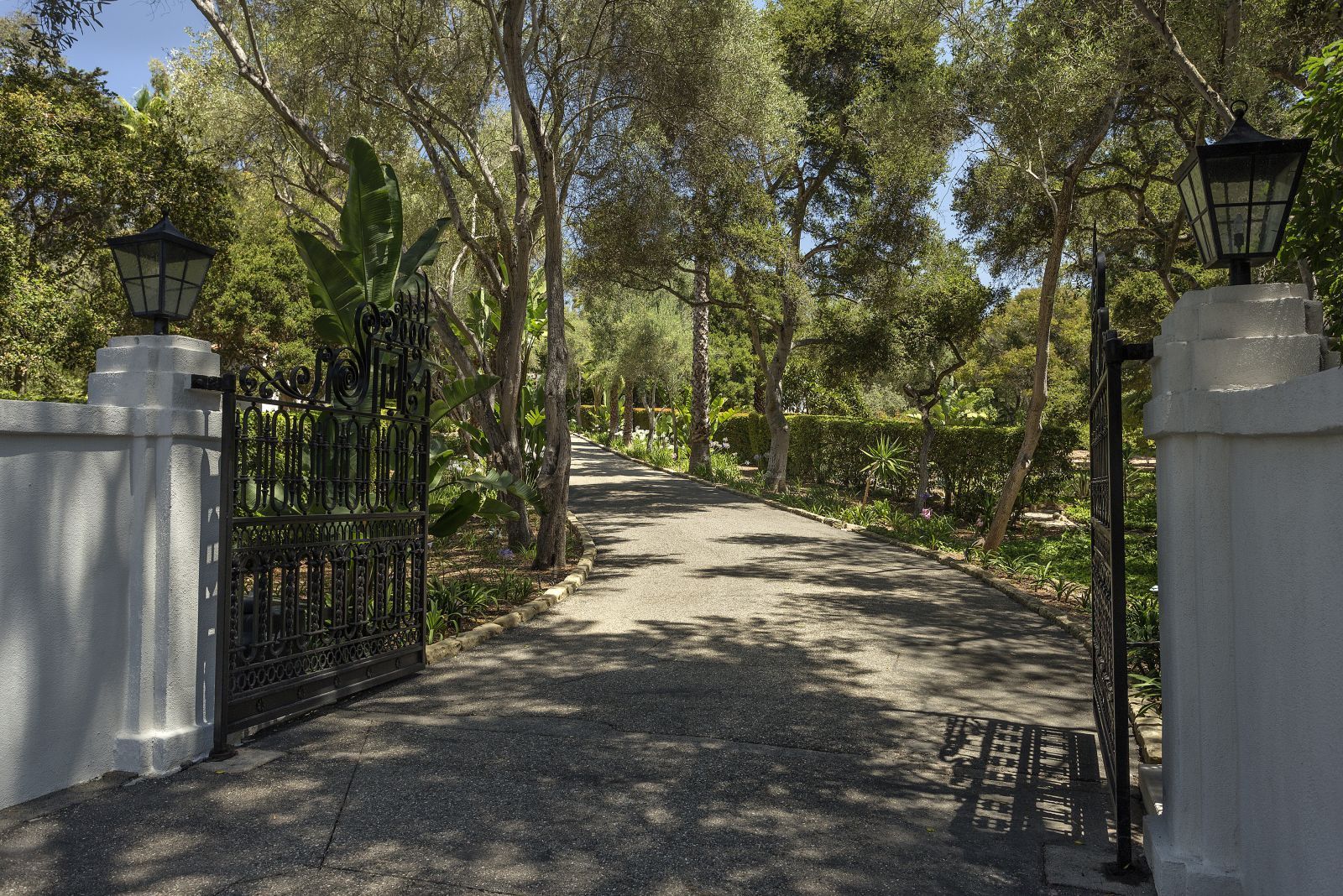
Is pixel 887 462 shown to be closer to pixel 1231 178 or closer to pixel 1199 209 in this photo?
pixel 1199 209

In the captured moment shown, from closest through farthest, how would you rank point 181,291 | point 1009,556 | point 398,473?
point 181,291
point 398,473
point 1009,556

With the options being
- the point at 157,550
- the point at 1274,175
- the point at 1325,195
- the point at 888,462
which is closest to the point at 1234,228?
the point at 1274,175

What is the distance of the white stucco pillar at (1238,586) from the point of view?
3002 millimetres

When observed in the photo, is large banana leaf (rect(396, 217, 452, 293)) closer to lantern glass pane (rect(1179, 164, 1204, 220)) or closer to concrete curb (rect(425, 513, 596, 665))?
concrete curb (rect(425, 513, 596, 665))

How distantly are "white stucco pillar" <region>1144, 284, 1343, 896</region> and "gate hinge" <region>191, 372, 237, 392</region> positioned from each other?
4740mm

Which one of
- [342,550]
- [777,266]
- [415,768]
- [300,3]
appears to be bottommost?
[415,768]

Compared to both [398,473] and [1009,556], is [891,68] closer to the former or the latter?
[1009,556]

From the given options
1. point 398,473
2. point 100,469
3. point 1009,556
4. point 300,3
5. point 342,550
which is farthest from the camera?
point 1009,556

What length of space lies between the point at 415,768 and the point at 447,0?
11585 mm

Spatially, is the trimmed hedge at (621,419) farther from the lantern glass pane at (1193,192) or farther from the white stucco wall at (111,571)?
the lantern glass pane at (1193,192)

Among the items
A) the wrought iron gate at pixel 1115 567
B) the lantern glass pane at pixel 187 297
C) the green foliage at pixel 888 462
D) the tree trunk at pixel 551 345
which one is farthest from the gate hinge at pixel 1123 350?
the green foliage at pixel 888 462

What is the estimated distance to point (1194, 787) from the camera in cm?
365

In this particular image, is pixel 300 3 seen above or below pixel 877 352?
above

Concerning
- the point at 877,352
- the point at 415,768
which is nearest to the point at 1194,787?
the point at 415,768
